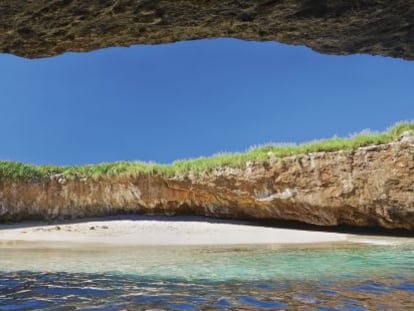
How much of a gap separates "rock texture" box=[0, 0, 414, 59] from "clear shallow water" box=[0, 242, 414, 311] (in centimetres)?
245

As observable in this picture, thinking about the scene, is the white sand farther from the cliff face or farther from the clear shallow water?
the clear shallow water

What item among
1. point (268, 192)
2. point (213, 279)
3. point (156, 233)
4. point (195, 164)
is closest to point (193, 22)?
point (213, 279)

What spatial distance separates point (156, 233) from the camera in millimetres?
13047

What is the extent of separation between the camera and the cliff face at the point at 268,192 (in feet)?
38.1

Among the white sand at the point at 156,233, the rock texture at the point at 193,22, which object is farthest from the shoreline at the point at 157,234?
the rock texture at the point at 193,22

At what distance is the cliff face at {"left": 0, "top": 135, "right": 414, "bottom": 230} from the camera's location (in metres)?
11.6

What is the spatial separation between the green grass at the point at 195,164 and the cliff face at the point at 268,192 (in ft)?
0.57

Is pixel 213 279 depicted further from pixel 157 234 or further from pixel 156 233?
pixel 156 233

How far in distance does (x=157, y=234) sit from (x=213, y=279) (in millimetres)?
7525

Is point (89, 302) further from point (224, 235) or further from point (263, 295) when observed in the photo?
point (224, 235)

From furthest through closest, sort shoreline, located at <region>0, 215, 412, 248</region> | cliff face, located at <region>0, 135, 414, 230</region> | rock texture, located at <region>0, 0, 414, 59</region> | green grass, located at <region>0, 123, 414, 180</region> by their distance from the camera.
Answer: green grass, located at <region>0, 123, 414, 180</region> < cliff face, located at <region>0, 135, 414, 230</region> < shoreline, located at <region>0, 215, 412, 248</region> < rock texture, located at <region>0, 0, 414, 59</region>

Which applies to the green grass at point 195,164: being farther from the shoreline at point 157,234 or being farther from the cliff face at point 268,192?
the shoreline at point 157,234

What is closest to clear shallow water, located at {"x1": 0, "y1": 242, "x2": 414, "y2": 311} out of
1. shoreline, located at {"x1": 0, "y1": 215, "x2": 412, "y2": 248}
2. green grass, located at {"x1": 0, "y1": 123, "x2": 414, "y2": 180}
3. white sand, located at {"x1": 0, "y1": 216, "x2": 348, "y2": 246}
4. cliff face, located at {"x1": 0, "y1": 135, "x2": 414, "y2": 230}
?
shoreline, located at {"x1": 0, "y1": 215, "x2": 412, "y2": 248}

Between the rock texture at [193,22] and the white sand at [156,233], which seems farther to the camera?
the white sand at [156,233]
